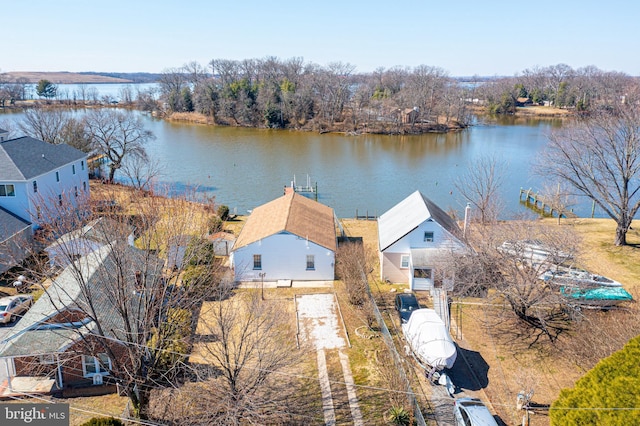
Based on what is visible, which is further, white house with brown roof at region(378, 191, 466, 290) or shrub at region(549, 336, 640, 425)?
white house with brown roof at region(378, 191, 466, 290)

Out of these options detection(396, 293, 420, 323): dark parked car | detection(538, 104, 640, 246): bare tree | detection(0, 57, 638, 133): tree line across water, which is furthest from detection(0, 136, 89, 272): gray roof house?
detection(0, 57, 638, 133): tree line across water

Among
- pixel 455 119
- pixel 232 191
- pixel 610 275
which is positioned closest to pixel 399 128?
pixel 455 119

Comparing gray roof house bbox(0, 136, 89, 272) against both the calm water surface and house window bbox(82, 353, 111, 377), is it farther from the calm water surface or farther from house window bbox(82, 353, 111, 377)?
the calm water surface

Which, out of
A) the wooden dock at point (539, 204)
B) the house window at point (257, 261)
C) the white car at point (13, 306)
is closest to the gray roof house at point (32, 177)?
the white car at point (13, 306)

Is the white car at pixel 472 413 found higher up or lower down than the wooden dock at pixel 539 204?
lower down

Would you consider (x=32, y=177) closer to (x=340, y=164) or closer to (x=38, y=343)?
(x=38, y=343)

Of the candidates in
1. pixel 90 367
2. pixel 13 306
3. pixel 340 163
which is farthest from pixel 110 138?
pixel 90 367

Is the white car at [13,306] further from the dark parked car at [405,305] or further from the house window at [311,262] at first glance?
the dark parked car at [405,305]
